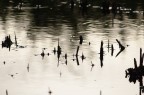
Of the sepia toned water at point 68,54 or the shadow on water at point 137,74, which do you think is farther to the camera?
the sepia toned water at point 68,54

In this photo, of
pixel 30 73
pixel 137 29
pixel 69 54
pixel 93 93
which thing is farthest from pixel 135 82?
pixel 137 29

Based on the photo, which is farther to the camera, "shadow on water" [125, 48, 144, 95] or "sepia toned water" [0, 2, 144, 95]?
"sepia toned water" [0, 2, 144, 95]

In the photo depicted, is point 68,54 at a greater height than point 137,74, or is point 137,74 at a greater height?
point 137,74

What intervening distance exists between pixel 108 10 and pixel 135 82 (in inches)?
1254

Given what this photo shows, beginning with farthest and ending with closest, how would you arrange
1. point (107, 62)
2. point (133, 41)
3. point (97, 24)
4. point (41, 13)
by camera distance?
point (41, 13)
point (97, 24)
point (133, 41)
point (107, 62)

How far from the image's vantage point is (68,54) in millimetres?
29453

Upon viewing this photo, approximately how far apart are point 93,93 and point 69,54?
8.94 metres

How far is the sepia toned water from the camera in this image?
22016 millimetres

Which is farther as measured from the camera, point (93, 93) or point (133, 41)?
point (133, 41)

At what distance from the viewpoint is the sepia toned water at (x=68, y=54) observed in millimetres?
22016

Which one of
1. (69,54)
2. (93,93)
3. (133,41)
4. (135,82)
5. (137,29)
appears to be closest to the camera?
(93,93)

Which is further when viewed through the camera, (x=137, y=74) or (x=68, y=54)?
(x=68, y=54)

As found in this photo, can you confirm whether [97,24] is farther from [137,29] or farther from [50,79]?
[50,79]

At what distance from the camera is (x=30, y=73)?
2467 cm
